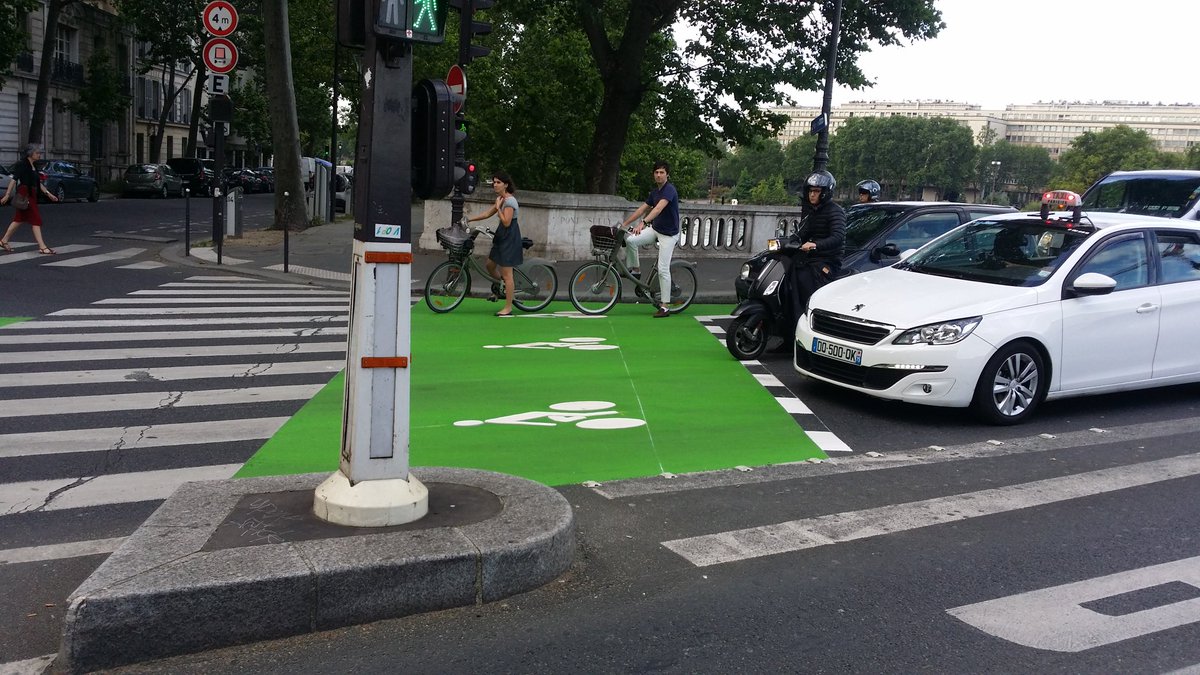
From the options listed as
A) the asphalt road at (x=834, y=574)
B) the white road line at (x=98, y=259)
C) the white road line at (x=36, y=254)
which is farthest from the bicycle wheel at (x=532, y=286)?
the white road line at (x=36, y=254)

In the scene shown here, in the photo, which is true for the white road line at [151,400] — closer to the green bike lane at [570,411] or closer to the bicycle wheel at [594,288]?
the green bike lane at [570,411]

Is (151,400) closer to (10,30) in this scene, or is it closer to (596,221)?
(596,221)

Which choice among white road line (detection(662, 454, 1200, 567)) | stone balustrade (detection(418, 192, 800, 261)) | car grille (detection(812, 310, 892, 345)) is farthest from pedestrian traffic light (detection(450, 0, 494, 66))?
white road line (detection(662, 454, 1200, 567))

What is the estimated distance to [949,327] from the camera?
7793 millimetres

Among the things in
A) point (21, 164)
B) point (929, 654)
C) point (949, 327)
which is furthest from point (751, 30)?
point (929, 654)

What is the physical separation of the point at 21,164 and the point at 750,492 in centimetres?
1610

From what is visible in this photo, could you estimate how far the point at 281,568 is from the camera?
158 inches

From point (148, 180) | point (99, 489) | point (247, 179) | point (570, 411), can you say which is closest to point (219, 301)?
point (570, 411)

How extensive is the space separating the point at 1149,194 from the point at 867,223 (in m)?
3.86

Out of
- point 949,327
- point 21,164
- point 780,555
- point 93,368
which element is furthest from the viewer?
point 21,164

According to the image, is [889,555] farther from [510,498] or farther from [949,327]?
[949,327]

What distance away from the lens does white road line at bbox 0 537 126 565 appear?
4.82 metres

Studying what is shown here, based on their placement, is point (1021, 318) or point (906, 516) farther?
point (1021, 318)

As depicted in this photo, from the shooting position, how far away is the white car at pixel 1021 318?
25.7 ft
